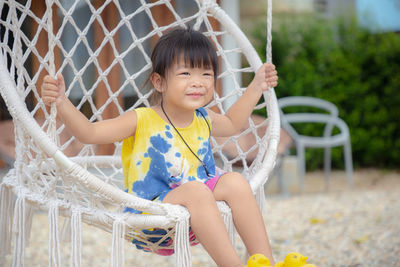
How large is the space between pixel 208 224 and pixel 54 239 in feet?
1.31

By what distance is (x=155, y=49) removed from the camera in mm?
1513

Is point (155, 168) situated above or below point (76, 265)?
above

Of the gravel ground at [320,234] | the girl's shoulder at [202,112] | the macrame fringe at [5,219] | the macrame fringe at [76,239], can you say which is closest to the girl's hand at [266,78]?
the girl's shoulder at [202,112]

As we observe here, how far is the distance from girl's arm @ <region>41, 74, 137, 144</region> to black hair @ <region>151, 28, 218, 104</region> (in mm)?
190

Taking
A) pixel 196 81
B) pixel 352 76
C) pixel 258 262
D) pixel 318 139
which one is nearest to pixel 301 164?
pixel 318 139

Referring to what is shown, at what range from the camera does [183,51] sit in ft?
4.77

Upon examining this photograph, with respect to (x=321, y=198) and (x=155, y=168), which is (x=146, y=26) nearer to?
(x=321, y=198)

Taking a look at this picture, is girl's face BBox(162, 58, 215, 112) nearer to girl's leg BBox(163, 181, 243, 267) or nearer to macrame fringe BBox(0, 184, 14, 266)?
girl's leg BBox(163, 181, 243, 267)

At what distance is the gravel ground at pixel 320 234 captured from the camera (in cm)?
238

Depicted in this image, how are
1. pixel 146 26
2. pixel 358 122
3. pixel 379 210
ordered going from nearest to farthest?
1. pixel 379 210
2. pixel 146 26
3. pixel 358 122

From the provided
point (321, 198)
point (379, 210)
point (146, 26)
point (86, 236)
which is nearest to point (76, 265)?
point (86, 236)

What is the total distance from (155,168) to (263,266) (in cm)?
46

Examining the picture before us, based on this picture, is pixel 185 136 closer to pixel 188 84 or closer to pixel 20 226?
pixel 188 84

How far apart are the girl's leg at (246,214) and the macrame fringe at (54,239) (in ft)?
1.35
